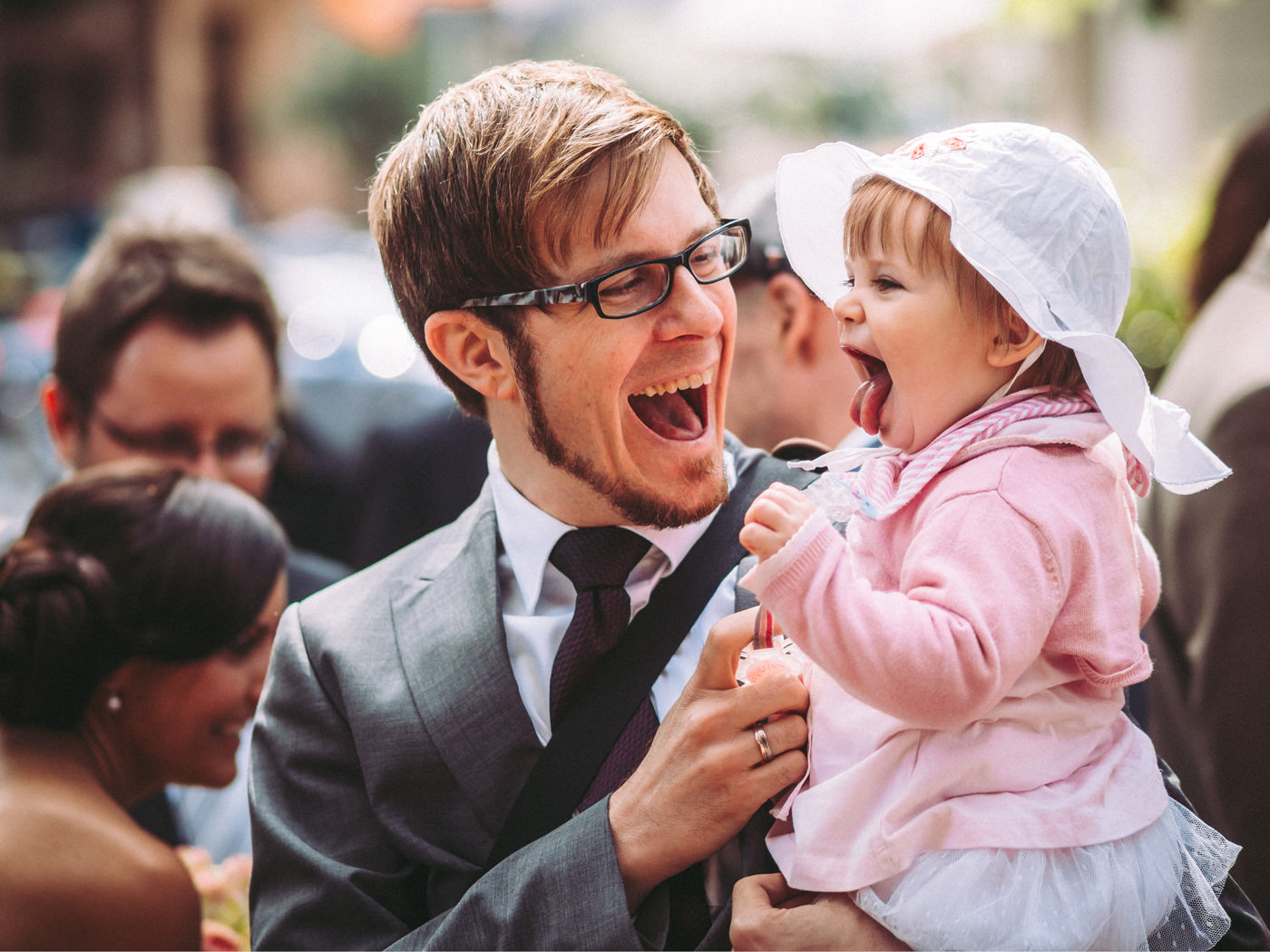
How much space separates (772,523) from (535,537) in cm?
71

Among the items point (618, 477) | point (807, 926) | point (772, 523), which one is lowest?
point (807, 926)

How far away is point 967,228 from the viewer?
5.34ft

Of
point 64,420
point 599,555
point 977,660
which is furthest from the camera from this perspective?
point 64,420

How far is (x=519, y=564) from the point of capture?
7.25 feet

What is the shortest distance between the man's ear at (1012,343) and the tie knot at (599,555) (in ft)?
2.37

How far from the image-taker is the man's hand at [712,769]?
5.86 ft

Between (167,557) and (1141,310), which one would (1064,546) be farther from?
(1141,310)

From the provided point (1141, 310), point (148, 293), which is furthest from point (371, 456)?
point (1141, 310)

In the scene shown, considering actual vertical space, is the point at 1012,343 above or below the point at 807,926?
above

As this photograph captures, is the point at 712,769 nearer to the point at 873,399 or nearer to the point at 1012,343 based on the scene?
the point at 873,399

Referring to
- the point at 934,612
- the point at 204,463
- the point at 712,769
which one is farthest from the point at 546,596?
the point at 204,463

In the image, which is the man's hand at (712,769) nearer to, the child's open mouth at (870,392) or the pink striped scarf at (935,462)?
the pink striped scarf at (935,462)

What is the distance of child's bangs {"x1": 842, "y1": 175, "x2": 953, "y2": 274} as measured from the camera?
1676mm

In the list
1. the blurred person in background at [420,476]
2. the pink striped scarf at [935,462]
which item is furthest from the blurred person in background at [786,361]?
the pink striped scarf at [935,462]
